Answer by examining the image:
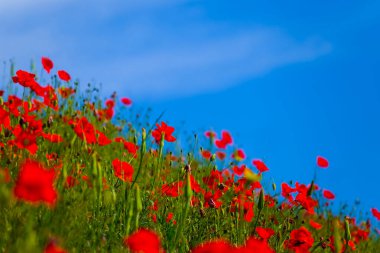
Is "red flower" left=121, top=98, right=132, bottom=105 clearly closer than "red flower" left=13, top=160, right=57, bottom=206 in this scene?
No

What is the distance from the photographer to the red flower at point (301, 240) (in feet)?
9.61

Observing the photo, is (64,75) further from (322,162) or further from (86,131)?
(322,162)

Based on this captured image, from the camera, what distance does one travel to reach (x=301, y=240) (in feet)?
9.62

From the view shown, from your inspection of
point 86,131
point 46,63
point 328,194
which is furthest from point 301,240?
point 46,63

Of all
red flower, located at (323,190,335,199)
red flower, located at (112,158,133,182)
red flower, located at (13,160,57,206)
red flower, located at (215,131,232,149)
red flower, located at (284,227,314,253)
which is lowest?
red flower, located at (13,160,57,206)

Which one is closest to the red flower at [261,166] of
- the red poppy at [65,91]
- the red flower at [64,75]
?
the red flower at [64,75]

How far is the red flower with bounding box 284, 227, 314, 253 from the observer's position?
293cm

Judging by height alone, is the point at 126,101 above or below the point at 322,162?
above

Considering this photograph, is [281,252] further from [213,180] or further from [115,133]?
[115,133]

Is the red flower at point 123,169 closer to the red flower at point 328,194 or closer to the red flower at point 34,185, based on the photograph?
the red flower at point 34,185

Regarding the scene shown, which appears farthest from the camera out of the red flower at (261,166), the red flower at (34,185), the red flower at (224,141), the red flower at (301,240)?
the red flower at (224,141)

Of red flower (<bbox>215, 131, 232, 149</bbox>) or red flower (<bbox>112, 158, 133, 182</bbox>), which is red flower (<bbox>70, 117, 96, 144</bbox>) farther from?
red flower (<bbox>215, 131, 232, 149</bbox>)

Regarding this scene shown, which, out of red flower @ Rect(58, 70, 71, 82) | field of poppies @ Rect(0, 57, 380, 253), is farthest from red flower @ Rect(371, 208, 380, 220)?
red flower @ Rect(58, 70, 71, 82)

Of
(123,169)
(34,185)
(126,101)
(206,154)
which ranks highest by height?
(126,101)
